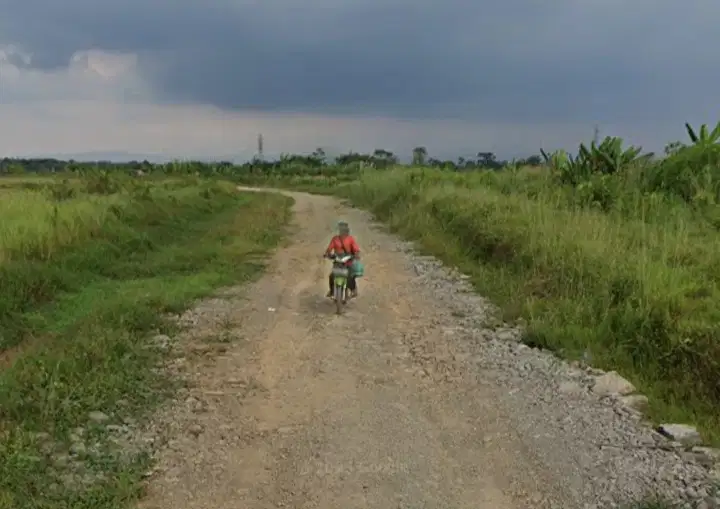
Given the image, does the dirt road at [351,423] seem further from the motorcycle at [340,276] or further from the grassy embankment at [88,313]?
the grassy embankment at [88,313]

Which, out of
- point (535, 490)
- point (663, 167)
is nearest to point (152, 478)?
point (535, 490)

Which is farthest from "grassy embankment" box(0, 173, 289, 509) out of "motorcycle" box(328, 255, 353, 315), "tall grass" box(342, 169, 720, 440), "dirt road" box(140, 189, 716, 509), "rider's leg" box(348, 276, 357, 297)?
"tall grass" box(342, 169, 720, 440)

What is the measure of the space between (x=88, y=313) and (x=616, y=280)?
606cm

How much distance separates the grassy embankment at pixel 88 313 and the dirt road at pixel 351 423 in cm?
43

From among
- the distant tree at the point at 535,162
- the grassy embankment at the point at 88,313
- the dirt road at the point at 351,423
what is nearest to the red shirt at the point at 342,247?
the dirt road at the point at 351,423

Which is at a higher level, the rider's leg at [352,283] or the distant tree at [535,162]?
the distant tree at [535,162]

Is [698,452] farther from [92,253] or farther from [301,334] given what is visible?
[92,253]

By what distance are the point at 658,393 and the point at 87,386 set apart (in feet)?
15.0

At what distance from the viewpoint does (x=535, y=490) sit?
4.19 metres

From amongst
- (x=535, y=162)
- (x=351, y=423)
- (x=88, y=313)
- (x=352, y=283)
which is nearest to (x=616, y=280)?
(x=352, y=283)

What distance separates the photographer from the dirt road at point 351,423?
13.5 feet

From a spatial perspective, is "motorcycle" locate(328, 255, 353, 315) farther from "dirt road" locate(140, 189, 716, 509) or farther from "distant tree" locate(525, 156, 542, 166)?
"distant tree" locate(525, 156, 542, 166)

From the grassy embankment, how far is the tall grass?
3.90 meters

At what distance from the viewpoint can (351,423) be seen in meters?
5.12
